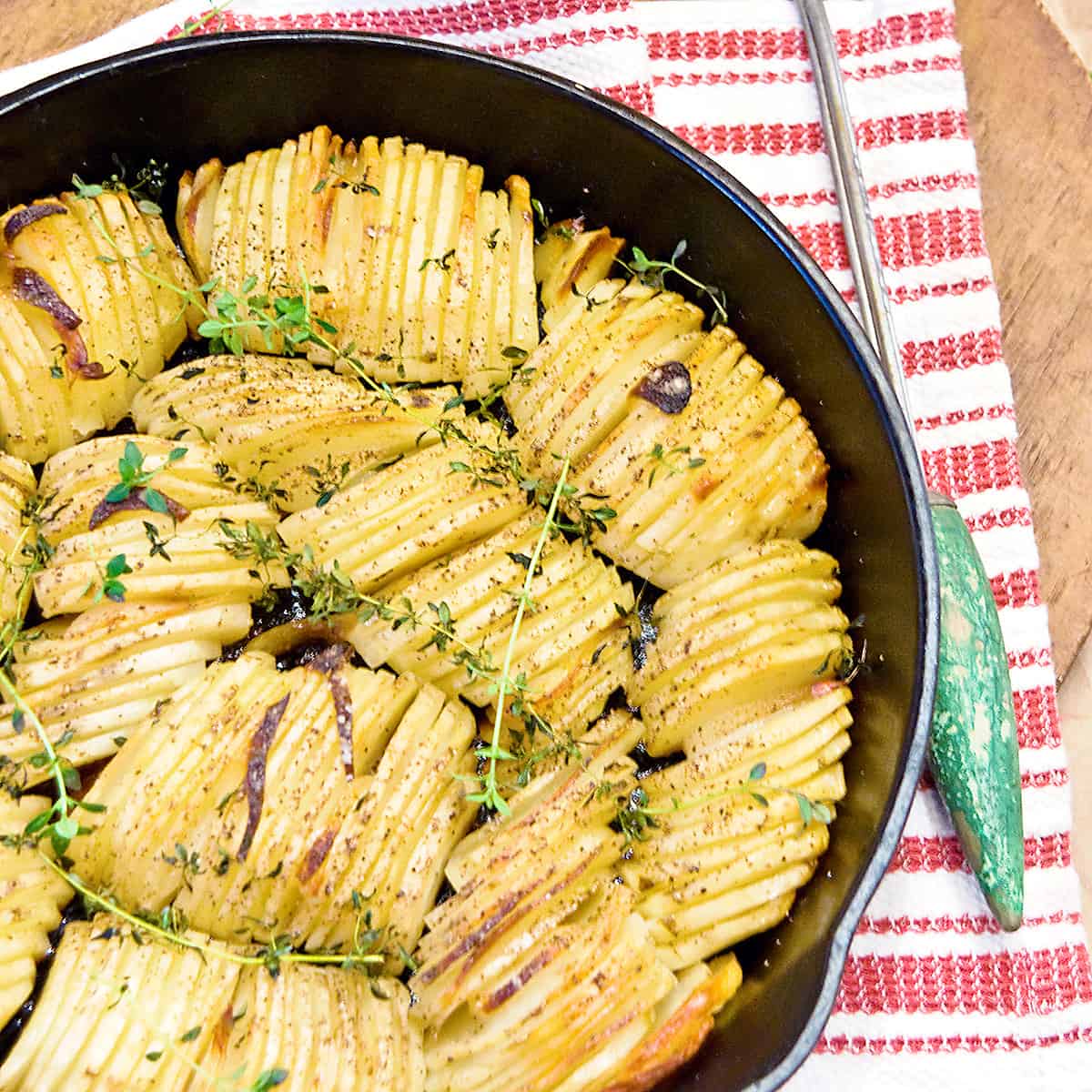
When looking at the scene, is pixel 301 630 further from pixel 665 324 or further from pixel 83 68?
pixel 83 68

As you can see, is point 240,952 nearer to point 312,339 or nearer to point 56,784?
point 56,784

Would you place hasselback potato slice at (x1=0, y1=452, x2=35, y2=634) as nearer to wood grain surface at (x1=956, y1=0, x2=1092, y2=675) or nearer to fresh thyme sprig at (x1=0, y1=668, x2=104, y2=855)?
fresh thyme sprig at (x1=0, y1=668, x2=104, y2=855)

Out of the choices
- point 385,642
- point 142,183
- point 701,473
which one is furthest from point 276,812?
point 142,183

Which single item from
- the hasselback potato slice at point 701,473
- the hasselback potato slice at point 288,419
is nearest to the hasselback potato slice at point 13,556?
the hasselback potato slice at point 288,419

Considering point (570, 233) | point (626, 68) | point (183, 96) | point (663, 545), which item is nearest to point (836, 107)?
point (626, 68)

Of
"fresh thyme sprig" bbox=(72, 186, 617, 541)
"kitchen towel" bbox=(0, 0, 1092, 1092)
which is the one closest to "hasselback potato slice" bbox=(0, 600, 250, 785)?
"fresh thyme sprig" bbox=(72, 186, 617, 541)

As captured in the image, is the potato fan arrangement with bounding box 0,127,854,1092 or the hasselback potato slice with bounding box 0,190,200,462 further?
the hasselback potato slice with bounding box 0,190,200,462

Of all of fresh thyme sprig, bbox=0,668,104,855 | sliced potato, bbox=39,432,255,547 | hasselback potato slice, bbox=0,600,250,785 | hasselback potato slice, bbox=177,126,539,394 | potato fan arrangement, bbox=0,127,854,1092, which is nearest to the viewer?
fresh thyme sprig, bbox=0,668,104,855
